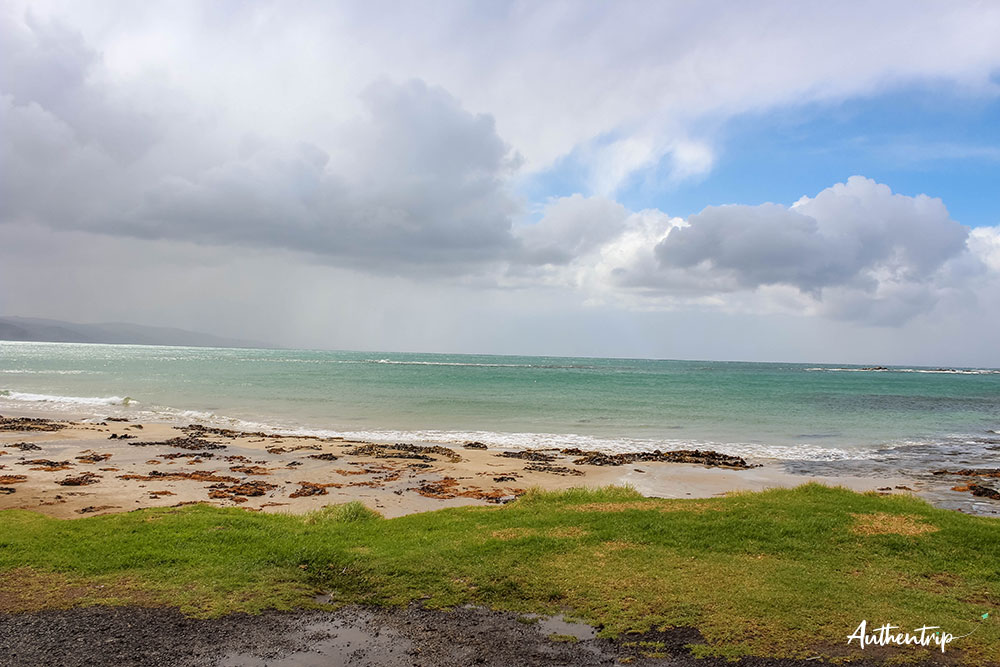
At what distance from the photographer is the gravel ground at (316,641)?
7.30 metres

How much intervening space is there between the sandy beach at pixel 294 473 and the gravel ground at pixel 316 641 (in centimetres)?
800

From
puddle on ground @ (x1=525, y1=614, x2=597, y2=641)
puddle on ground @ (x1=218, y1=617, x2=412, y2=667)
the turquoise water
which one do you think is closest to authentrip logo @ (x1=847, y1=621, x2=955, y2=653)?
puddle on ground @ (x1=525, y1=614, x2=597, y2=641)

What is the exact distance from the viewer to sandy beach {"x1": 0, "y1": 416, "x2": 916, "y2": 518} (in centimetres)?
1744

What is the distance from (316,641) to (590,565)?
15.7ft

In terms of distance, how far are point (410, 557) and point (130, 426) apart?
31.2 meters

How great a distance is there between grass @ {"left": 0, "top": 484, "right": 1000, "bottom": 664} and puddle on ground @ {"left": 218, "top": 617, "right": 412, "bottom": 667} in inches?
35.0

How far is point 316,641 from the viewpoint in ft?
25.8

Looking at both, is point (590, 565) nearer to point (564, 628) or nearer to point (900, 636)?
point (564, 628)

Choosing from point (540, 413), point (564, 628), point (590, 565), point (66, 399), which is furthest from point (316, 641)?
point (66, 399)

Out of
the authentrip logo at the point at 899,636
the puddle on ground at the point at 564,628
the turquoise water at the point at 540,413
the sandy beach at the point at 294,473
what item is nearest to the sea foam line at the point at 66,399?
the turquoise water at the point at 540,413

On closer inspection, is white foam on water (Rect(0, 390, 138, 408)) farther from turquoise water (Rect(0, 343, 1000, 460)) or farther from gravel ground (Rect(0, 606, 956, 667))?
gravel ground (Rect(0, 606, 956, 667))

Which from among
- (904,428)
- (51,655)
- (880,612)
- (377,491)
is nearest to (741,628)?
(880,612)

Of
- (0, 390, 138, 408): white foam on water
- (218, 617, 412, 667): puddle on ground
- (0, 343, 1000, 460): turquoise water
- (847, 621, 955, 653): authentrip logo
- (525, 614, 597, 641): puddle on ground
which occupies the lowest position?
(0, 390, 138, 408): white foam on water

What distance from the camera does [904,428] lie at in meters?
44.3
